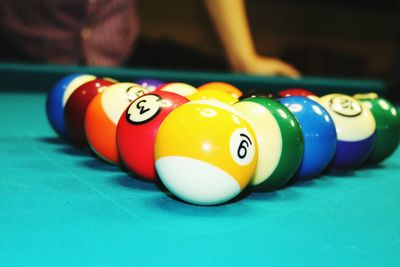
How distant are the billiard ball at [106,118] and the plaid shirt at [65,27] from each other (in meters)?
3.52

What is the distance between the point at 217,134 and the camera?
1.36 m

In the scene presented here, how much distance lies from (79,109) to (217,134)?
0.77 meters

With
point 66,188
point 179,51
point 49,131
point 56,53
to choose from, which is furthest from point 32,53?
point 66,188

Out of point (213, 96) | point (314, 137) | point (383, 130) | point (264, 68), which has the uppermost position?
point (213, 96)

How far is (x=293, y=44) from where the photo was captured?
10250mm

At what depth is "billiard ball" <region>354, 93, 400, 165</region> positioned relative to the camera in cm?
202

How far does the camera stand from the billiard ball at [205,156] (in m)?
1.34

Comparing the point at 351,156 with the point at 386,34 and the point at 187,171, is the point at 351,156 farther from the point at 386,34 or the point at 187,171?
the point at 386,34

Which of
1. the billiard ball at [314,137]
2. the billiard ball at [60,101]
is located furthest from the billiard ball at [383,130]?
the billiard ball at [60,101]

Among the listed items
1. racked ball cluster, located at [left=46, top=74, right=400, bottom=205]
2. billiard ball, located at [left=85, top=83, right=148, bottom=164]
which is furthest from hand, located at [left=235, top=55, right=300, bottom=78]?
billiard ball, located at [left=85, top=83, right=148, bottom=164]

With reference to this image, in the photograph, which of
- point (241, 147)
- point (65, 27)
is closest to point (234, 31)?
point (65, 27)

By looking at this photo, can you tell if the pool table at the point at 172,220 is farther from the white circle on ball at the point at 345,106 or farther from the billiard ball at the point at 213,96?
the billiard ball at the point at 213,96

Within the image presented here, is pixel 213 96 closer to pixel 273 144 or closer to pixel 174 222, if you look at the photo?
pixel 273 144

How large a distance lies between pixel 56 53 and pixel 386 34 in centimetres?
847
